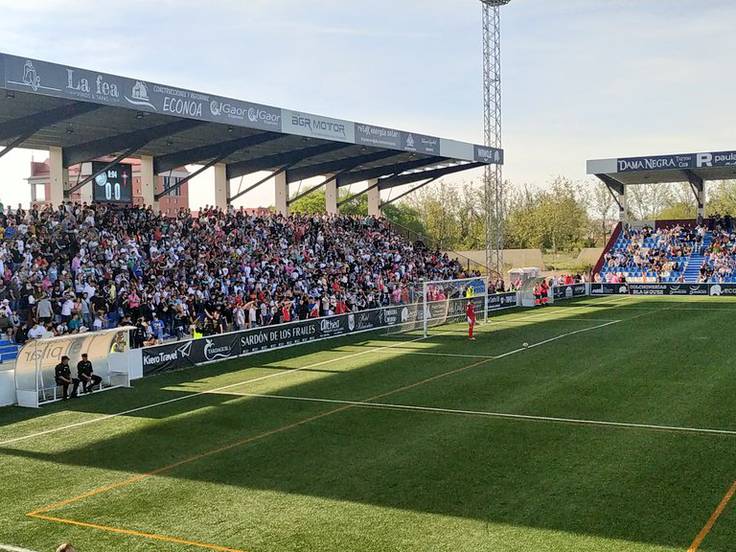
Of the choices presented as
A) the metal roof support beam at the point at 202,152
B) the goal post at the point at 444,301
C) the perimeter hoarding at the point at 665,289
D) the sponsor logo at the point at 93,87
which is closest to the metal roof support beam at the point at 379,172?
the metal roof support beam at the point at 202,152

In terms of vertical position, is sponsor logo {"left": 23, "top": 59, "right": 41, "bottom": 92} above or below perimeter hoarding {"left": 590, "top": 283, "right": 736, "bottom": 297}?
above

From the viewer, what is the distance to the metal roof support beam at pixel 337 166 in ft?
148

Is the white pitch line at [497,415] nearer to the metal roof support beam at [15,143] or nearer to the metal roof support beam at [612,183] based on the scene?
the metal roof support beam at [15,143]

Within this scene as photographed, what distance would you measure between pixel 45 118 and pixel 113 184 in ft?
23.3

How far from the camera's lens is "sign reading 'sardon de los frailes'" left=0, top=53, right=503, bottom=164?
24.1 meters

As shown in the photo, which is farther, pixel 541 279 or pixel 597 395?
pixel 541 279

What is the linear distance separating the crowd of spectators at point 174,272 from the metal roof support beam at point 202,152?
2707mm

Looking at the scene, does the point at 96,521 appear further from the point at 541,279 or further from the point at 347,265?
the point at 541,279

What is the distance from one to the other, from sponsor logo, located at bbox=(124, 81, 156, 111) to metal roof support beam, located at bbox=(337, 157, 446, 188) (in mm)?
21961

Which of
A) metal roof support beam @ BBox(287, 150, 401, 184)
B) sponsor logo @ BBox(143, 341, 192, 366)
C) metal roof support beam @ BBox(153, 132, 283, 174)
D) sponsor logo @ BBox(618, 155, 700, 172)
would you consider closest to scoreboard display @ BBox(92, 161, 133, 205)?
metal roof support beam @ BBox(153, 132, 283, 174)

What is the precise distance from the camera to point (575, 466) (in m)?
12.7

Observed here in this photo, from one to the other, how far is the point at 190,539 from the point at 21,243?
19878 mm

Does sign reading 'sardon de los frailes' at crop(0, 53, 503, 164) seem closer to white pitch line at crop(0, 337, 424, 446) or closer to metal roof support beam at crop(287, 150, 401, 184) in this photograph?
metal roof support beam at crop(287, 150, 401, 184)

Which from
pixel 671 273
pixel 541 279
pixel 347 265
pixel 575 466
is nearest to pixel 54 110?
pixel 347 265
